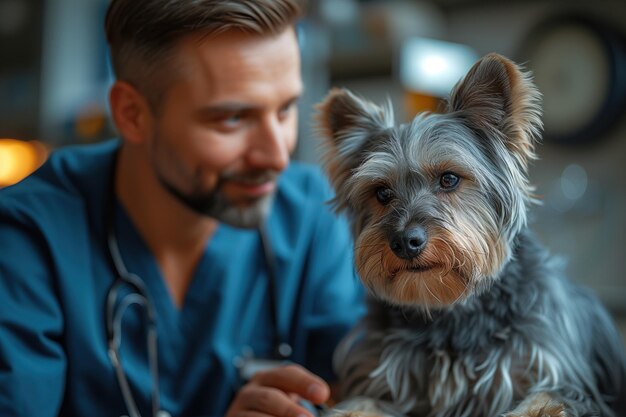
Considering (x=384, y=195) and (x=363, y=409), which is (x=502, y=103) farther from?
(x=363, y=409)

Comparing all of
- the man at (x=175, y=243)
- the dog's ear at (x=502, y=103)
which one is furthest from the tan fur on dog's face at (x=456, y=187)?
the man at (x=175, y=243)

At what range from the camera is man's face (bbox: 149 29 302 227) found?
1312 millimetres

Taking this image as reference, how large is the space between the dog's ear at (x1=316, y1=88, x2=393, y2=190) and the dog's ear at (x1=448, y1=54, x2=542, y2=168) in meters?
0.14

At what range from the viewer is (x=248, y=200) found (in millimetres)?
1424

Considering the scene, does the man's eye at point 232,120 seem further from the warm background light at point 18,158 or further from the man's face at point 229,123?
the warm background light at point 18,158

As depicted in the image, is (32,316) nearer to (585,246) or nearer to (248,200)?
(248,200)

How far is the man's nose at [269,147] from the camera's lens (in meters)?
1.34

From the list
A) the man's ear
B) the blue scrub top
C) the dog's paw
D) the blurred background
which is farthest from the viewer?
the blurred background

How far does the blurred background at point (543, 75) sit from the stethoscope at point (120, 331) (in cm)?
111

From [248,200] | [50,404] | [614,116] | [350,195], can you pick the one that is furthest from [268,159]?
[614,116]

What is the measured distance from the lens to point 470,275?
88 centimetres

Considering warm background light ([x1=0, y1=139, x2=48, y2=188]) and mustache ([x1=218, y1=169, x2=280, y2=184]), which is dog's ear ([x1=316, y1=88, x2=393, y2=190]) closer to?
mustache ([x1=218, y1=169, x2=280, y2=184])

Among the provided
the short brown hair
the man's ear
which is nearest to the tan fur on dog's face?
the short brown hair

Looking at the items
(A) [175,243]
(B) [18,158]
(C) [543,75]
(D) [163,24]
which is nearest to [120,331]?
(A) [175,243]
